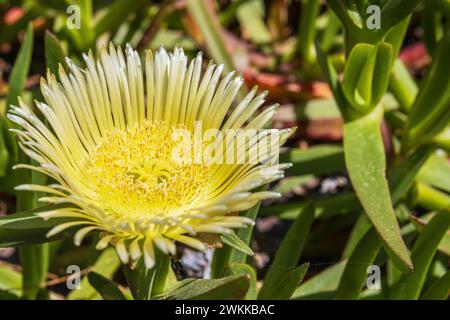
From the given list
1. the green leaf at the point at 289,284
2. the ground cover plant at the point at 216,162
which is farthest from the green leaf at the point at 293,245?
the green leaf at the point at 289,284

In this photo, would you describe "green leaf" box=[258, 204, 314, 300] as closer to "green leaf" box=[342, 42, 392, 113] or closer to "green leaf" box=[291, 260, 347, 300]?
"green leaf" box=[291, 260, 347, 300]

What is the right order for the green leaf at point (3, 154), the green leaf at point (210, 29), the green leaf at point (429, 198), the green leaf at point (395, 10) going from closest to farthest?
the green leaf at point (395, 10), the green leaf at point (3, 154), the green leaf at point (429, 198), the green leaf at point (210, 29)

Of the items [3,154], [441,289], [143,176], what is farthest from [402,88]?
[3,154]

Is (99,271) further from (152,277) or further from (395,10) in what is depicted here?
(395,10)

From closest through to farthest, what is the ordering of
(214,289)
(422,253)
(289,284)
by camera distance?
(214,289) < (289,284) < (422,253)

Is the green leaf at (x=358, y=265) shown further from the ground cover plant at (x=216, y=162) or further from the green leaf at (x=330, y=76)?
the green leaf at (x=330, y=76)

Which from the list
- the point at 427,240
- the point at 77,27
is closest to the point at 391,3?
the point at 427,240

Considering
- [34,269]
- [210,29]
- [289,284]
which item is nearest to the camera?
[289,284]
